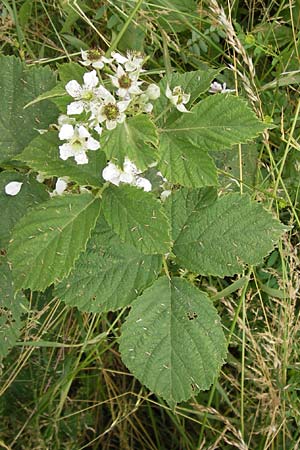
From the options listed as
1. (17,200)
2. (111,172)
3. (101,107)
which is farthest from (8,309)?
(101,107)

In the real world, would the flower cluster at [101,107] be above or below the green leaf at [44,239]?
above

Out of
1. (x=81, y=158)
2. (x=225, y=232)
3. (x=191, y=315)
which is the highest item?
(x=81, y=158)

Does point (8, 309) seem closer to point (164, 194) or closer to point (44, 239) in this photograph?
point (44, 239)

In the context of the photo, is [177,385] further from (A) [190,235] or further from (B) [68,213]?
(B) [68,213]

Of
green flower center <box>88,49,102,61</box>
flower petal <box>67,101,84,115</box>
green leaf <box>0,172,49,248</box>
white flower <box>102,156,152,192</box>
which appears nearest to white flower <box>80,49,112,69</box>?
green flower center <box>88,49,102,61</box>

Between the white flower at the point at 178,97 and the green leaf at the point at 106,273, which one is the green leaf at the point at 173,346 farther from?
the white flower at the point at 178,97

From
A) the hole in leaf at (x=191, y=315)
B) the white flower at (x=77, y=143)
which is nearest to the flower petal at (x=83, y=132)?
the white flower at (x=77, y=143)

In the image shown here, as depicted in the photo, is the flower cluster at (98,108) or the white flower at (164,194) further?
the white flower at (164,194)
